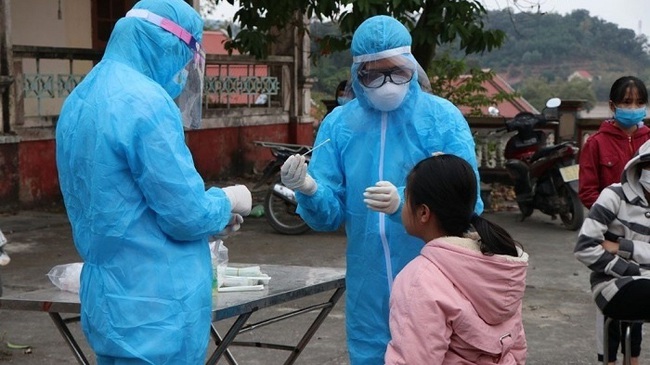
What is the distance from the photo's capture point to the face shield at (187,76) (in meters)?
3.03

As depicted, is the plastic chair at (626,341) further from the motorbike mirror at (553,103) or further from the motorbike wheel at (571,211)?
the motorbike mirror at (553,103)

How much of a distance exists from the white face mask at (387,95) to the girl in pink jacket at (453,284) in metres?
0.66

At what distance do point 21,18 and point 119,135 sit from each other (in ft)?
34.4

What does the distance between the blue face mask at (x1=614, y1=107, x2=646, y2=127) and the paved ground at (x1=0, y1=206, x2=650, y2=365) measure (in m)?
1.30

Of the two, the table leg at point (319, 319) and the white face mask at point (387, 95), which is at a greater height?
the white face mask at point (387, 95)

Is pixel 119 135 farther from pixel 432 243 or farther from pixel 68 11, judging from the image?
pixel 68 11

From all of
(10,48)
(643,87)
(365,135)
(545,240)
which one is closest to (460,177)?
(365,135)

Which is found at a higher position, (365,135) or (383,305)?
(365,135)

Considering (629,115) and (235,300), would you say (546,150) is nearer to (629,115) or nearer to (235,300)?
(629,115)

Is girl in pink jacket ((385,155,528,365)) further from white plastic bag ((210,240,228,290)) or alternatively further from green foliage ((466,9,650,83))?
green foliage ((466,9,650,83))

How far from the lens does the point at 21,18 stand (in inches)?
496

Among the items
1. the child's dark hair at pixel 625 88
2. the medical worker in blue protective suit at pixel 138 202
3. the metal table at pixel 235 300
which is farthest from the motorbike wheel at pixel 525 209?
the medical worker in blue protective suit at pixel 138 202

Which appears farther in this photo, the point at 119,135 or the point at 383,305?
the point at 383,305

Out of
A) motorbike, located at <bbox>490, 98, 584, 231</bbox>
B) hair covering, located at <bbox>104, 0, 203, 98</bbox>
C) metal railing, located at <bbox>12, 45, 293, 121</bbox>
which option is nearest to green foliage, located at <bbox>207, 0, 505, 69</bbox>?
motorbike, located at <bbox>490, 98, 584, 231</bbox>
